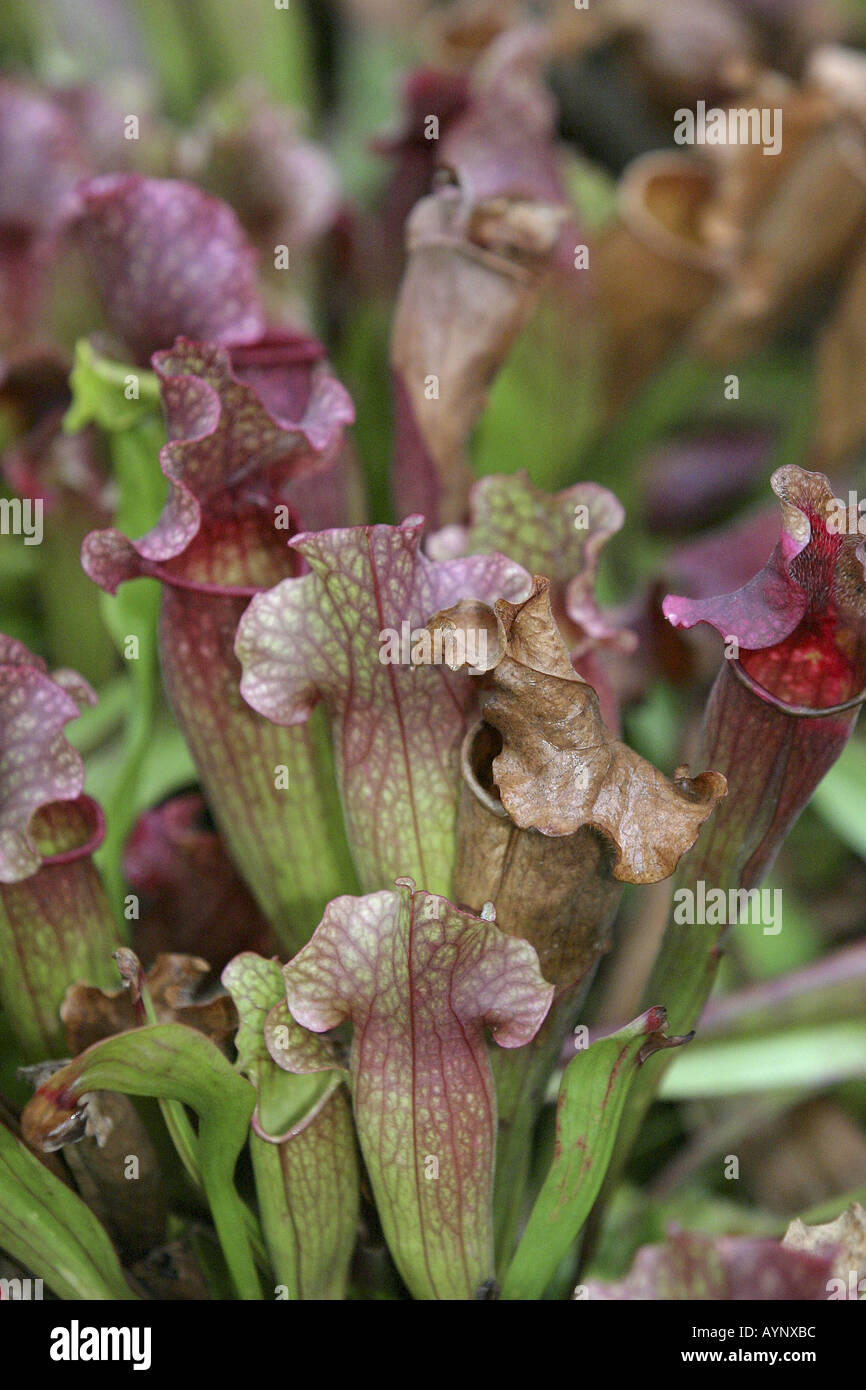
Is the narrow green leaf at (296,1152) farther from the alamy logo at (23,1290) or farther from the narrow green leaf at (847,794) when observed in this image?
the narrow green leaf at (847,794)

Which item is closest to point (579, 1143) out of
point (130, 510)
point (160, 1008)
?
point (160, 1008)

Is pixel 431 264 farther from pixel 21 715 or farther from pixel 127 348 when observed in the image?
pixel 21 715

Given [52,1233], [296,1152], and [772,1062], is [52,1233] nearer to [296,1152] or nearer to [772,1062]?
[296,1152]

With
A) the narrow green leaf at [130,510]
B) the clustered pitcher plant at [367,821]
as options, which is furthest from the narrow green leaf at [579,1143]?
the narrow green leaf at [130,510]

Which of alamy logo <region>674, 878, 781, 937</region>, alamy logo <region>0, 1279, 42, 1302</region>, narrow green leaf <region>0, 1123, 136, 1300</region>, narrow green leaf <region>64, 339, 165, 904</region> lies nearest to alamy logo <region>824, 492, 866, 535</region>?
alamy logo <region>674, 878, 781, 937</region>

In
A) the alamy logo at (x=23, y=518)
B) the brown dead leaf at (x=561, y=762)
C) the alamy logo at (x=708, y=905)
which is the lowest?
the alamy logo at (x=708, y=905)

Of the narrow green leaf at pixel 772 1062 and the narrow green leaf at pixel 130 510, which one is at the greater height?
the narrow green leaf at pixel 130 510
